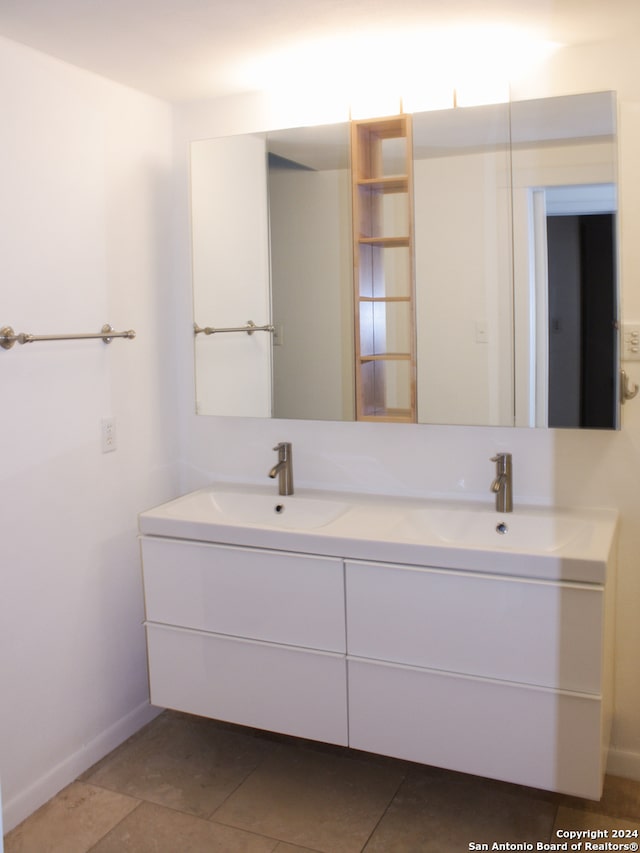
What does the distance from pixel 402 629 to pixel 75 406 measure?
3.99 feet

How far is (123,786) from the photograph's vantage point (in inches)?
96.6

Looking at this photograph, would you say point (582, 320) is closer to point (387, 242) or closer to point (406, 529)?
point (387, 242)

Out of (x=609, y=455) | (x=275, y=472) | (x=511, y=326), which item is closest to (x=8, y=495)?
(x=275, y=472)

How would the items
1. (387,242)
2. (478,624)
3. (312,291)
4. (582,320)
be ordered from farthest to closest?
(312,291)
(387,242)
(582,320)
(478,624)

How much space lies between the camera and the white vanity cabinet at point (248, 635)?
2258 mm

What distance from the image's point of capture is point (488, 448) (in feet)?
8.15

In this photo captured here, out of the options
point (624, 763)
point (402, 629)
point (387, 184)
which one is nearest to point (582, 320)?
point (387, 184)

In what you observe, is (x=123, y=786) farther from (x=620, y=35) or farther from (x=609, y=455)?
(x=620, y=35)

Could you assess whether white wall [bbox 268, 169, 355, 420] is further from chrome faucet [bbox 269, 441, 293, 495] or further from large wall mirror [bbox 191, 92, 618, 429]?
chrome faucet [bbox 269, 441, 293, 495]

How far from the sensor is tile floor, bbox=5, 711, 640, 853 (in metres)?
2.18

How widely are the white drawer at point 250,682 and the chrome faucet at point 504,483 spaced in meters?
0.66

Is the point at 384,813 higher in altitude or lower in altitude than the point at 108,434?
lower

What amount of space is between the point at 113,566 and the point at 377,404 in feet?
3.46

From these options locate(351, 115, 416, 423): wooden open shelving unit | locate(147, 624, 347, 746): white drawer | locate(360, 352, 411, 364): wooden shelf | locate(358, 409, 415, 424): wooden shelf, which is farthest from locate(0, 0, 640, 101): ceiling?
locate(147, 624, 347, 746): white drawer
